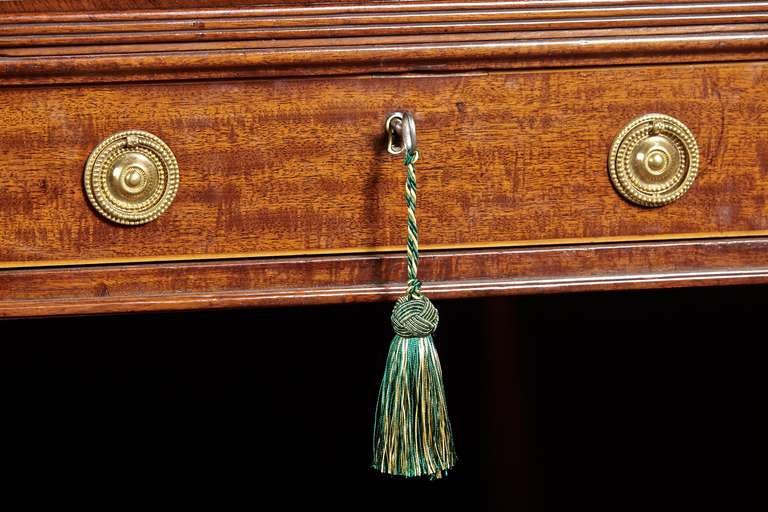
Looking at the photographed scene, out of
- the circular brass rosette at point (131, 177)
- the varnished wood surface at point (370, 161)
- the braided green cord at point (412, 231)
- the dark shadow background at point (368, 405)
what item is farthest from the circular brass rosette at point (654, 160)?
the dark shadow background at point (368, 405)

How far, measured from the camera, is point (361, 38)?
54cm

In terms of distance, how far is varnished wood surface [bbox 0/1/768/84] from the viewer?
0.53 metres

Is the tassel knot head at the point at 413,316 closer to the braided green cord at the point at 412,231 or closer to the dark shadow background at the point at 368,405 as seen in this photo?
the braided green cord at the point at 412,231

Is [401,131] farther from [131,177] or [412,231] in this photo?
[131,177]

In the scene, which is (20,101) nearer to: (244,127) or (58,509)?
(244,127)

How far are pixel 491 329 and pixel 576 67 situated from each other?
24.2 inches

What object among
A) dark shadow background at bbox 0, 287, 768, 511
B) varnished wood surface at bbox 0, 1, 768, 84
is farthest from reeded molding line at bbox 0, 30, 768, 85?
dark shadow background at bbox 0, 287, 768, 511

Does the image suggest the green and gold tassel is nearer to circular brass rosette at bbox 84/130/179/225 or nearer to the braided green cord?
the braided green cord

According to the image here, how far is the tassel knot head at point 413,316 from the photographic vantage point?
1.79 feet

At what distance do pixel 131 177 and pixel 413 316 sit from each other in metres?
0.20

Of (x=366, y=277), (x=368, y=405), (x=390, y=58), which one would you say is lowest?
(x=368, y=405)

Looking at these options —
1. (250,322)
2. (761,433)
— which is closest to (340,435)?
(250,322)

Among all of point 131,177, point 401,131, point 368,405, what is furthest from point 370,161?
point 368,405

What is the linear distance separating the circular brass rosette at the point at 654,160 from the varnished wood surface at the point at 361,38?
44 millimetres
